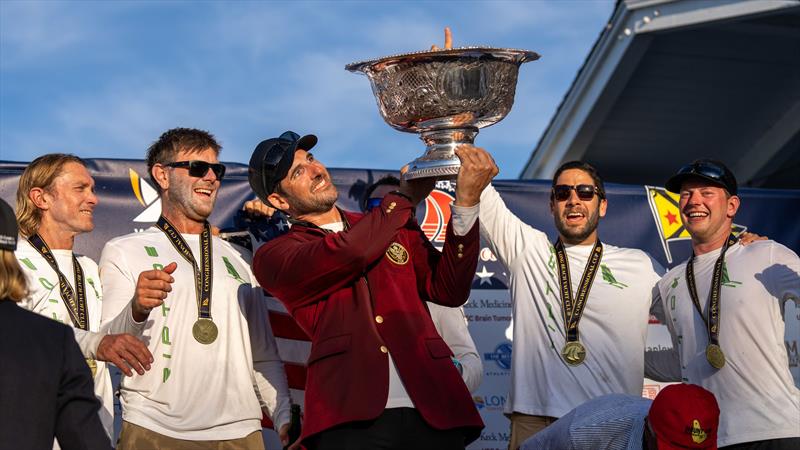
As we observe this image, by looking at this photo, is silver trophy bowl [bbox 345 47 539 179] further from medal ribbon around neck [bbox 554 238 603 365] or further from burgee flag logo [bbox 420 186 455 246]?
burgee flag logo [bbox 420 186 455 246]

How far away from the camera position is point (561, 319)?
659cm

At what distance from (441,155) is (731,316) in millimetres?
2419

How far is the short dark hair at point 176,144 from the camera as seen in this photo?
631 cm

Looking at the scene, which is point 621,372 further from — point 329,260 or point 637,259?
point 329,260

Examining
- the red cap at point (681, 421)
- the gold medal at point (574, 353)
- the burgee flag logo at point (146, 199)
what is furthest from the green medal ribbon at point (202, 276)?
the red cap at point (681, 421)

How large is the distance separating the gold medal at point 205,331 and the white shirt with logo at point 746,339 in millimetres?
2608

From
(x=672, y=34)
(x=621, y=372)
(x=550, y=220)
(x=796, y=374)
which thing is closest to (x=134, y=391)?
(x=621, y=372)

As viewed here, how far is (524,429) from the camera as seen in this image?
6.37 meters

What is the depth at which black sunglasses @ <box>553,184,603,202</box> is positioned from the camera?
6.90 meters

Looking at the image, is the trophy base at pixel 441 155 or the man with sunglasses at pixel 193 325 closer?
the trophy base at pixel 441 155

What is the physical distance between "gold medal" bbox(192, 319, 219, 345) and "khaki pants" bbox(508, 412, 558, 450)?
1.68 meters

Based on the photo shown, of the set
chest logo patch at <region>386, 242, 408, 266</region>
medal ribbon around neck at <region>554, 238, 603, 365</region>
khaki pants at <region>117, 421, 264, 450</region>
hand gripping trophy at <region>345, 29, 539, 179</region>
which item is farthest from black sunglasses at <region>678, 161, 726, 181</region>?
khaki pants at <region>117, 421, 264, 450</region>

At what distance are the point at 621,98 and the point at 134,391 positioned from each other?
6.92 m

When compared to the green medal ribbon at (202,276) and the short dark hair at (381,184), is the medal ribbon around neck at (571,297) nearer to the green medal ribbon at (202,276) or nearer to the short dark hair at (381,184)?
the short dark hair at (381,184)
